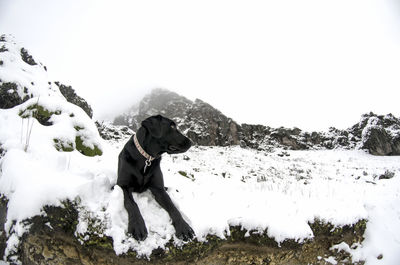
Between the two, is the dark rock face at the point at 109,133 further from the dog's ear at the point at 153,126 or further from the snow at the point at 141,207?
the dog's ear at the point at 153,126

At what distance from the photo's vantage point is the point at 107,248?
179 cm

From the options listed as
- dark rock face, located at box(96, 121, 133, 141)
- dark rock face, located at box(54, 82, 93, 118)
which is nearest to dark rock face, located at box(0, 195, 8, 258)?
dark rock face, located at box(54, 82, 93, 118)

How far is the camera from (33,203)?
1818mm

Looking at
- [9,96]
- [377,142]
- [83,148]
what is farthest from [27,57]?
[377,142]

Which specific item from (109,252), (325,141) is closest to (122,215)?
(109,252)

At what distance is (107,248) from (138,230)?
34 cm

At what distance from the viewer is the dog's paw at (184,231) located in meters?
1.91

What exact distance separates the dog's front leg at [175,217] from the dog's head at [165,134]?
0.52 m

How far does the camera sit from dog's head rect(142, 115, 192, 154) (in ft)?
7.11

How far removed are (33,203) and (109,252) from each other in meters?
0.85

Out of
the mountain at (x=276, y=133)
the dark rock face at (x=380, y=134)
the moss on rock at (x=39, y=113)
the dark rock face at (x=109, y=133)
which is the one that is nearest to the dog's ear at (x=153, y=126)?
the moss on rock at (x=39, y=113)

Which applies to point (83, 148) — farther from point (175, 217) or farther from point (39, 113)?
point (175, 217)

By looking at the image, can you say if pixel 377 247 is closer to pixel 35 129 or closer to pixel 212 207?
pixel 212 207

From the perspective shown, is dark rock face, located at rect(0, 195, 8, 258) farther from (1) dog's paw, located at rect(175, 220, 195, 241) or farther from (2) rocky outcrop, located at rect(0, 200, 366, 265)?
(1) dog's paw, located at rect(175, 220, 195, 241)
